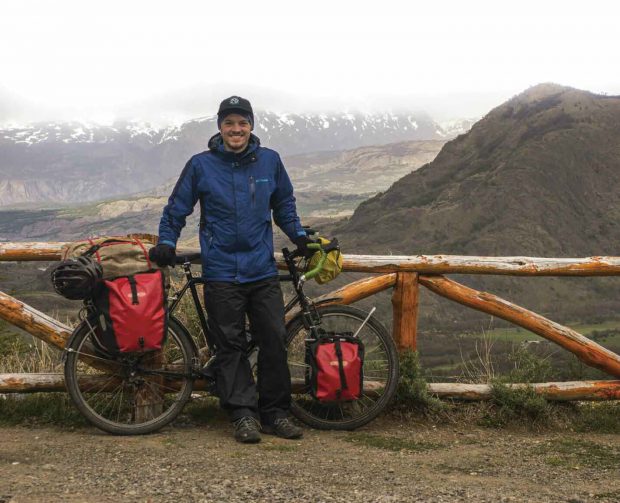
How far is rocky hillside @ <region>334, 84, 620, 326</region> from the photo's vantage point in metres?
134

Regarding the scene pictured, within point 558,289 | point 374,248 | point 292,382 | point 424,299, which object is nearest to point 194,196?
point 292,382

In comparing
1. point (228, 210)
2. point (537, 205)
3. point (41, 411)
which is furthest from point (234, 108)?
point (537, 205)

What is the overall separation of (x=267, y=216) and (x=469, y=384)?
2182 millimetres

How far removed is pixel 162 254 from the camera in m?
4.09

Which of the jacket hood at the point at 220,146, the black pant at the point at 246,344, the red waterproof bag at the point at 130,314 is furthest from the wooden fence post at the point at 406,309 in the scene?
the red waterproof bag at the point at 130,314

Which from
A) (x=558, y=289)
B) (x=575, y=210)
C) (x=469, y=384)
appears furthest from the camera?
(x=575, y=210)

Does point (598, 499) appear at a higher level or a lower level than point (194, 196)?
lower

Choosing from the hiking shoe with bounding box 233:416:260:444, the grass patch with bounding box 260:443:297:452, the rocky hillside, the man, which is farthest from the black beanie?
the rocky hillside

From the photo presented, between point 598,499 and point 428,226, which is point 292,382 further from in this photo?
point 428,226

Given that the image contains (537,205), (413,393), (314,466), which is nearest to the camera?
(314,466)

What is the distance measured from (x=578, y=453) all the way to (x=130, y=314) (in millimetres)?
3020

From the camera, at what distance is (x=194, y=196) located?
13.9 ft

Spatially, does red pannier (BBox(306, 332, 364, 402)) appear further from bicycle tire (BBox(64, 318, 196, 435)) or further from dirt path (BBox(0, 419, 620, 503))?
bicycle tire (BBox(64, 318, 196, 435))

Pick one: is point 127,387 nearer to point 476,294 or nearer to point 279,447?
point 279,447
